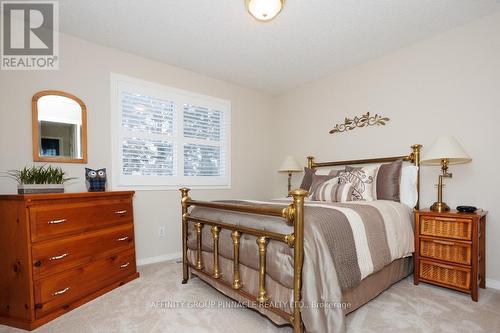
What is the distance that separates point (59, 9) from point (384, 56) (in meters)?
3.31

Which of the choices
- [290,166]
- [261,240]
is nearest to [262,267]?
[261,240]

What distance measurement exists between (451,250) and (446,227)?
7.4 inches

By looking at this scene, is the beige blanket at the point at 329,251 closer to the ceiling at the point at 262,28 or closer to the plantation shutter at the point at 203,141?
the plantation shutter at the point at 203,141

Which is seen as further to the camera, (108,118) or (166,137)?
(166,137)

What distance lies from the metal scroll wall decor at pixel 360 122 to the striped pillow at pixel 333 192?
897 mm

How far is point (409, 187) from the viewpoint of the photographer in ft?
8.34

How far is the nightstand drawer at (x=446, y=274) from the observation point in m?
1.98

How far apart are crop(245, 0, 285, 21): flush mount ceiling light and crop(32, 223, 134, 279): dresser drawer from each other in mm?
2196

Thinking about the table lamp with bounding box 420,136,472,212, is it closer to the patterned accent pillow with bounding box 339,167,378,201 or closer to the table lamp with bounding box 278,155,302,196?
the patterned accent pillow with bounding box 339,167,378,201

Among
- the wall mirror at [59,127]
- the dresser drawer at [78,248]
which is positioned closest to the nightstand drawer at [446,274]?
the dresser drawer at [78,248]

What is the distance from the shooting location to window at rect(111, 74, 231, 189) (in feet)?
9.32

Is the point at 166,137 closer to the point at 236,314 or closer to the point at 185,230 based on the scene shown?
the point at 185,230

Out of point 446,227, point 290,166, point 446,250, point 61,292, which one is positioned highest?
point 290,166

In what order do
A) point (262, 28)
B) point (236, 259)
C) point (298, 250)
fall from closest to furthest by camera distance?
point (298, 250), point (236, 259), point (262, 28)
